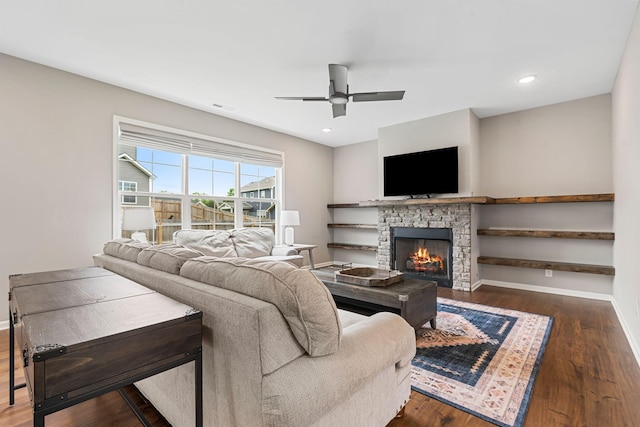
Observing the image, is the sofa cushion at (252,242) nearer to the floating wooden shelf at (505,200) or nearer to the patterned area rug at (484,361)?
the floating wooden shelf at (505,200)

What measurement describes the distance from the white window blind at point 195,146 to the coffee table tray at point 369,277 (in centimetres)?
288

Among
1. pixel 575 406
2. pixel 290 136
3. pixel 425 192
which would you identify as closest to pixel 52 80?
pixel 290 136

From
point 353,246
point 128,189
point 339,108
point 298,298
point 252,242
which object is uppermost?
point 339,108

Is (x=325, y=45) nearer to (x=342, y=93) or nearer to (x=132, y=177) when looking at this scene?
(x=342, y=93)

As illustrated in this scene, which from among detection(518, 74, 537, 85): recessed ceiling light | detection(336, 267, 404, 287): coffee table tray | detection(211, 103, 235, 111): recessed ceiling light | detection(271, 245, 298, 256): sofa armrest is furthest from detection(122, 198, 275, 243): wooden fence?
detection(518, 74, 537, 85): recessed ceiling light

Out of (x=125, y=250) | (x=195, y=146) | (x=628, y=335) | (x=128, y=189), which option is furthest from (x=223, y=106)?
(x=628, y=335)

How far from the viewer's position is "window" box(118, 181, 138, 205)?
3.82 m

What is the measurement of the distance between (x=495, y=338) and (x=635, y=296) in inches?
43.5

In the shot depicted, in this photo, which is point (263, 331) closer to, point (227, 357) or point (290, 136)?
point (227, 357)

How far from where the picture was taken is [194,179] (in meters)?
4.60

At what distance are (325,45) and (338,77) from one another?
0.38 m

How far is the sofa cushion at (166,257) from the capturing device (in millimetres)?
1604

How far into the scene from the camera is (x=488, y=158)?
4801mm

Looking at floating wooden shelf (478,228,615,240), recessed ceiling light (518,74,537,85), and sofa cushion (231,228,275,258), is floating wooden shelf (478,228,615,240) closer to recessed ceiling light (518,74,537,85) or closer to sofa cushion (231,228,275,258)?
recessed ceiling light (518,74,537,85)
